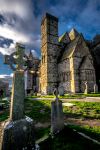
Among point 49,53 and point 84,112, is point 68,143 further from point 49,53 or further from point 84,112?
point 49,53

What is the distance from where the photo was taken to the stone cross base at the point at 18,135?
149 inches

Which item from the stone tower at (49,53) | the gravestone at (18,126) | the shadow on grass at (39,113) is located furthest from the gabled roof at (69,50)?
the gravestone at (18,126)

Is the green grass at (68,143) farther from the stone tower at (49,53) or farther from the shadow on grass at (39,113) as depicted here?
the stone tower at (49,53)

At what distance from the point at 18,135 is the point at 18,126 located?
0.26 meters

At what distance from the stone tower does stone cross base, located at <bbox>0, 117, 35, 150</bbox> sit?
3165 centimetres

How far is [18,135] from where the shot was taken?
3963mm

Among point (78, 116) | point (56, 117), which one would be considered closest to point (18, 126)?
point (56, 117)

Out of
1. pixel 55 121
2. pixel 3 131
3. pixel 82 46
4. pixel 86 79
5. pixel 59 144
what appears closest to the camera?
pixel 3 131

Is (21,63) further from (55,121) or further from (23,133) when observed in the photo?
(55,121)

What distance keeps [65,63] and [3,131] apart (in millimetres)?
32567

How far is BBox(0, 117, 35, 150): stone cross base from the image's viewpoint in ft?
12.4

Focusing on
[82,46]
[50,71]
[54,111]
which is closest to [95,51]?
[82,46]

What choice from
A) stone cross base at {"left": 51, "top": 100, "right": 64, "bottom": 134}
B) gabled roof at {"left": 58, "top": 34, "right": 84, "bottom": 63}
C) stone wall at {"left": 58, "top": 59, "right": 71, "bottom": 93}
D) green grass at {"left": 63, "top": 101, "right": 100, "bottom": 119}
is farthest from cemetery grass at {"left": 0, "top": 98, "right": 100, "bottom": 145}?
gabled roof at {"left": 58, "top": 34, "right": 84, "bottom": 63}

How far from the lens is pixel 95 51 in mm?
42094
